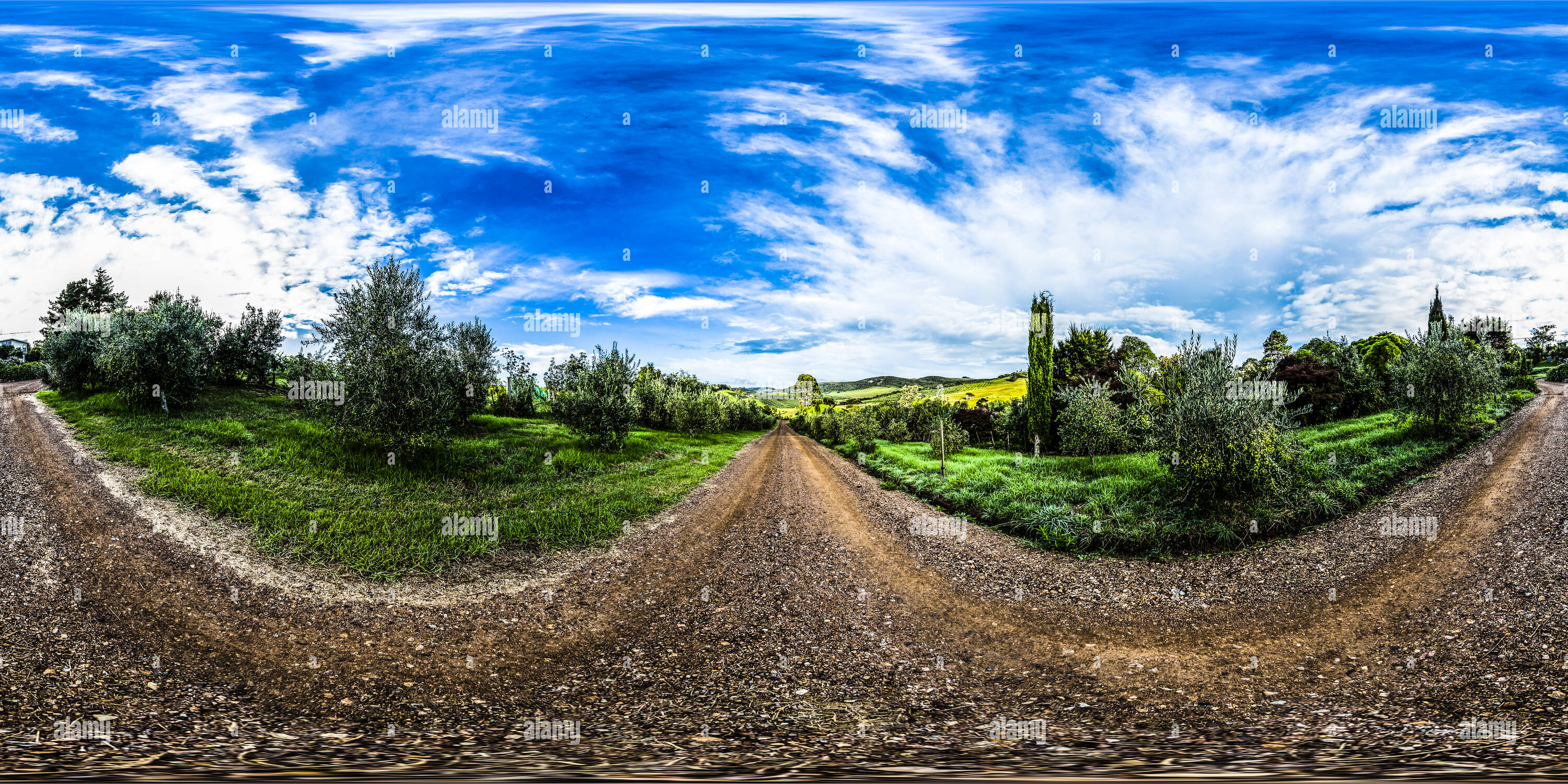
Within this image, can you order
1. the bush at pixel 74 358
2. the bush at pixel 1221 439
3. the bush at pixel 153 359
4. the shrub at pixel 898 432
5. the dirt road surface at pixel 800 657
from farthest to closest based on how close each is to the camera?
the shrub at pixel 898 432 → the bush at pixel 74 358 → the bush at pixel 153 359 → the bush at pixel 1221 439 → the dirt road surface at pixel 800 657

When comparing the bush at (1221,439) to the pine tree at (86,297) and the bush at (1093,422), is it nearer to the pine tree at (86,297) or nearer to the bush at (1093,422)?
the bush at (1093,422)

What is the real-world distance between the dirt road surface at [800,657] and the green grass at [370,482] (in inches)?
37.8

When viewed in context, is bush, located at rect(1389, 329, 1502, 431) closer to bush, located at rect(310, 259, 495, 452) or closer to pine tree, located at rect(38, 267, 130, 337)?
bush, located at rect(310, 259, 495, 452)

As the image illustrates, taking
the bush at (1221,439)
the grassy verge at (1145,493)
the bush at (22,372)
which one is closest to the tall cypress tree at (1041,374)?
the grassy verge at (1145,493)

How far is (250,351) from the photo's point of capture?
43.5 metres

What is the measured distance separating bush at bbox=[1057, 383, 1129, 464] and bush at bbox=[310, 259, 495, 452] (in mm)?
27289

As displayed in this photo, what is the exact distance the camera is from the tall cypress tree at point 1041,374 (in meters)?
34.5

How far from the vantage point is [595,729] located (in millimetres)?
6043

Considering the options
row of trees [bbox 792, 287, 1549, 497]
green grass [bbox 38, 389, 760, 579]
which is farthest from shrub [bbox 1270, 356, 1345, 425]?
green grass [bbox 38, 389, 760, 579]

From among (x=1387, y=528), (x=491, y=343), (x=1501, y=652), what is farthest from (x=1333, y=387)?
(x=491, y=343)

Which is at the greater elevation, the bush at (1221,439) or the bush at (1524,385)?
the bush at (1524,385)

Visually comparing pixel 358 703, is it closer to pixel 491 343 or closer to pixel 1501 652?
pixel 1501 652

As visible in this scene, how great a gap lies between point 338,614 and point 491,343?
113 ft

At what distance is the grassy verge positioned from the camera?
12.9m
